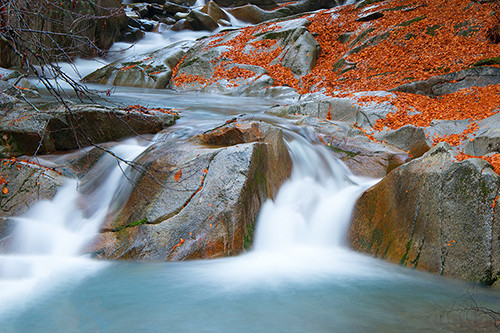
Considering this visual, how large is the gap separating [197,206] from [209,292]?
130 cm

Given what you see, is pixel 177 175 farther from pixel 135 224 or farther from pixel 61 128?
pixel 61 128

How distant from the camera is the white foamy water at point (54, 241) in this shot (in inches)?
143

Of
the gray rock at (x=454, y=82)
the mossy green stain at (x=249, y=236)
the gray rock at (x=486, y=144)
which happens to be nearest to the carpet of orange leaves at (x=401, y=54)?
the gray rock at (x=454, y=82)

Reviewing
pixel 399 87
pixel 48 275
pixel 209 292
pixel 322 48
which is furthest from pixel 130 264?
pixel 322 48

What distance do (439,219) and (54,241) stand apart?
4.93 m

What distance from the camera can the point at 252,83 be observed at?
43.5 ft

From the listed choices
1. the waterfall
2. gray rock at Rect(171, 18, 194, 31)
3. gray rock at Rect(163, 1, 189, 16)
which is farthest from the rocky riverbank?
gray rock at Rect(163, 1, 189, 16)

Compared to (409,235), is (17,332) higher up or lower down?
lower down

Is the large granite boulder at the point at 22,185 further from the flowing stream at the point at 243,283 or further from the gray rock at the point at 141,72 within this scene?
the gray rock at the point at 141,72

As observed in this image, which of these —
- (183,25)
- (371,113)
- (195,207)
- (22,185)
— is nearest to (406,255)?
(195,207)

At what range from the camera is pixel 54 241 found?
4.61 m

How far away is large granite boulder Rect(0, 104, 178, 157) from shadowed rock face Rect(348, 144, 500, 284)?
3.86 m

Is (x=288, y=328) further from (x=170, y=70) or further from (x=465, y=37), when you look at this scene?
(x=170, y=70)

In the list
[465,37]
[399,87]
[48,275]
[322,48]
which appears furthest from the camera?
[322,48]
